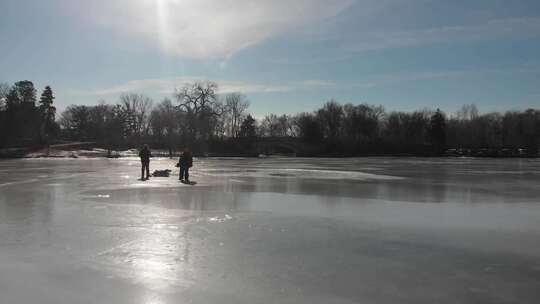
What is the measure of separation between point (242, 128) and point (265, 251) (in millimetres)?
91892

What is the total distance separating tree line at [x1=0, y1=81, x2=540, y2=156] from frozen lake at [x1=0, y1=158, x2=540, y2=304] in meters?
57.2

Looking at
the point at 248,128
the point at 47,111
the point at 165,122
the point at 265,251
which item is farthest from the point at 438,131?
the point at 265,251

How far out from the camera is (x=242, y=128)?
98.2 metres

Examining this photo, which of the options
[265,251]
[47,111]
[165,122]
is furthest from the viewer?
[47,111]

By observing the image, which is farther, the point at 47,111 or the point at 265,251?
the point at 47,111

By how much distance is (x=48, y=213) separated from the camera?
32.4 feet

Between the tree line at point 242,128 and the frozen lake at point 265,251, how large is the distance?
2250 inches

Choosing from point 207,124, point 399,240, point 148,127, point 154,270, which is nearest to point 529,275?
point 399,240

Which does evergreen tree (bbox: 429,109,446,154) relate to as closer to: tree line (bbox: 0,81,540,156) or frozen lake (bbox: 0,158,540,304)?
tree line (bbox: 0,81,540,156)

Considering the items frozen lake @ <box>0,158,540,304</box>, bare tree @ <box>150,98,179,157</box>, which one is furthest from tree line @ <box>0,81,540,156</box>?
frozen lake @ <box>0,158,540,304</box>

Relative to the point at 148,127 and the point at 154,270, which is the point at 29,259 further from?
the point at 148,127

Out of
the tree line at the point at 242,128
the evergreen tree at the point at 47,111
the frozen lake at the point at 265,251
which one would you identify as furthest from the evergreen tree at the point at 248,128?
the frozen lake at the point at 265,251

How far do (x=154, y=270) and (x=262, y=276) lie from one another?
4.27 feet

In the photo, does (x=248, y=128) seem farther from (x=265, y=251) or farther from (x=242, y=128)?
(x=265, y=251)
